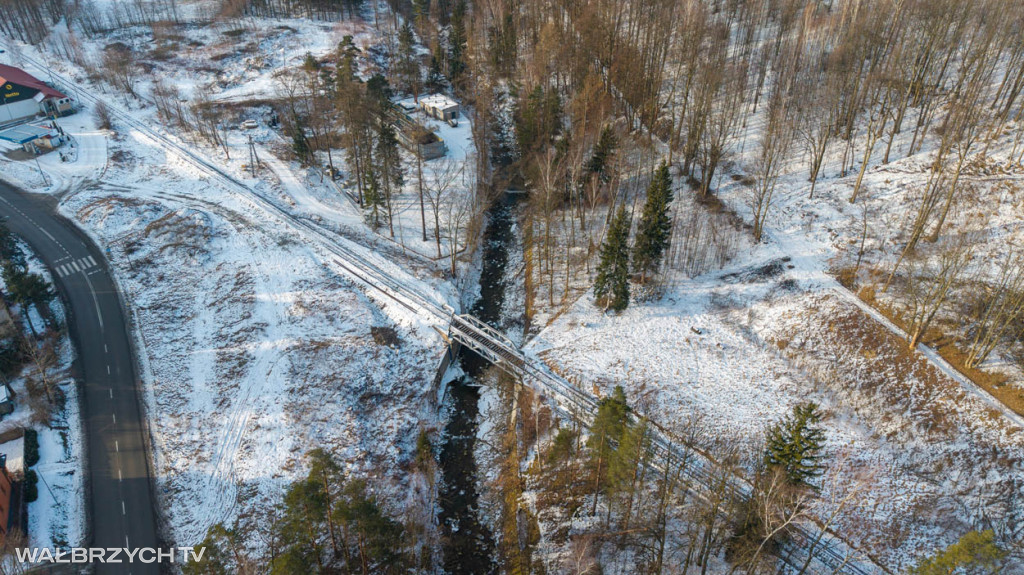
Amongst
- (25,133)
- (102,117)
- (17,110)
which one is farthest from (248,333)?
(17,110)

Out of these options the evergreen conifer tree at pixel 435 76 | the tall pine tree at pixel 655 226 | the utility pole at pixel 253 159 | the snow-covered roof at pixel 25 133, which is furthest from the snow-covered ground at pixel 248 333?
the evergreen conifer tree at pixel 435 76

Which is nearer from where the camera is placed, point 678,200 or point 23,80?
point 678,200

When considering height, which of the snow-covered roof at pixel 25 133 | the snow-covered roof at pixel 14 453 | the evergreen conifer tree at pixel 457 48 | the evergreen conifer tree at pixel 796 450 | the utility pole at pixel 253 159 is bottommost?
the snow-covered roof at pixel 14 453

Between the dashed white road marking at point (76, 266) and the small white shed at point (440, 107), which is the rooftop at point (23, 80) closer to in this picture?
the dashed white road marking at point (76, 266)

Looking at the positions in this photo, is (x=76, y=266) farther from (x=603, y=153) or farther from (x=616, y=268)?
(x=603, y=153)

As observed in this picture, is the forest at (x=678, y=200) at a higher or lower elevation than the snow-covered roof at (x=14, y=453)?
higher

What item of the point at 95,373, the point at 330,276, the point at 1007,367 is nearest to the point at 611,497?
the point at 1007,367

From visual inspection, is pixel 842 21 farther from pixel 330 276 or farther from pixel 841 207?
pixel 330 276
